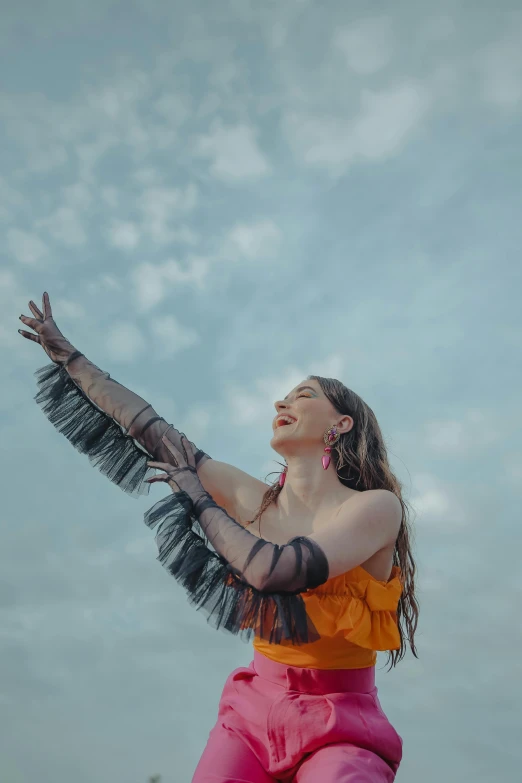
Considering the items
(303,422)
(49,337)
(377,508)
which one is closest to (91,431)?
(49,337)

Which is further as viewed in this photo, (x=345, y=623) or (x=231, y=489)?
(x=231, y=489)

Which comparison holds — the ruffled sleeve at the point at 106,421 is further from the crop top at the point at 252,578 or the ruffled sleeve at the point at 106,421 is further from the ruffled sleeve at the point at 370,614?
the ruffled sleeve at the point at 370,614

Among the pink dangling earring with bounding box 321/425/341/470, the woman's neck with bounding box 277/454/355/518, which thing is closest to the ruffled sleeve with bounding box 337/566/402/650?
the woman's neck with bounding box 277/454/355/518

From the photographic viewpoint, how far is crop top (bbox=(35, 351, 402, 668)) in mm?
2895

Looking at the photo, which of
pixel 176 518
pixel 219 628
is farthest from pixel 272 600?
pixel 176 518

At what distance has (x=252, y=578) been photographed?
289cm

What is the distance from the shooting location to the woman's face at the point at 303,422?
3752mm

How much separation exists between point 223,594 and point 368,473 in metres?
1.19

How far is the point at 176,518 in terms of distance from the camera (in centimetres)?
305

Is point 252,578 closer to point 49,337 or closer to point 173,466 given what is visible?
point 173,466

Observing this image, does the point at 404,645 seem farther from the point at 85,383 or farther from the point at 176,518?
the point at 85,383

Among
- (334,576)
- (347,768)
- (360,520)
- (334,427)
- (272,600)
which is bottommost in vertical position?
(347,768)

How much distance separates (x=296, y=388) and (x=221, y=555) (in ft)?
4.09

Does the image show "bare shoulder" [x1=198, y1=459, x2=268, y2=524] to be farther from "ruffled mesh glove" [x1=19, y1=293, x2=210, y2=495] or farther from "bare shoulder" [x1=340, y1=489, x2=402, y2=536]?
Answer: "bare shoulder" [x1=340, y1=489, x2=402, y2=536]
